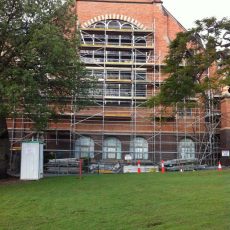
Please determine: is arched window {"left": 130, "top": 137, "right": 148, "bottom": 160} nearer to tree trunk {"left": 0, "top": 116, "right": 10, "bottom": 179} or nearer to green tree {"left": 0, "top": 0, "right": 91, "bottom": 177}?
tree trunk {"left": 0, "top": 116, "right": 10, "bottom": 179}

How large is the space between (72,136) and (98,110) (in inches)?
133

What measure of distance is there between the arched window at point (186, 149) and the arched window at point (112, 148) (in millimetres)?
5785

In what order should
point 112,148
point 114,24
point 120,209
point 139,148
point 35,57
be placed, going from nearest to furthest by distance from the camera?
point 120,209 → point 35,57 → point 139,148 → point 112,148 → point 114,24

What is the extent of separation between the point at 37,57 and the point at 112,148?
2291 cm

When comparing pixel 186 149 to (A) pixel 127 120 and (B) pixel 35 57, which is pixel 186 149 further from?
(B) pixel 35 57

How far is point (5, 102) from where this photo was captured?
71.4ft

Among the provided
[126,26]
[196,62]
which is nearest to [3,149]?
[196,62]

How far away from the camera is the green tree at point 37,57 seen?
870 inches

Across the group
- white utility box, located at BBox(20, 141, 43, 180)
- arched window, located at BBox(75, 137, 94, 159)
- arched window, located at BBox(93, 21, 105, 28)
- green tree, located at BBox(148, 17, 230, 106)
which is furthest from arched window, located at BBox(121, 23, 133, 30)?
white utility box, located at BBox(20, 141, 43, 180)

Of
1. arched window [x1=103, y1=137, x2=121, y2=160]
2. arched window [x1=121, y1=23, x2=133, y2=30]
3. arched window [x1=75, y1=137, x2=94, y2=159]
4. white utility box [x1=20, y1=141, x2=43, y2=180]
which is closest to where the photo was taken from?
white utility box [x1=20, y1=141, x2=43, y2=180]

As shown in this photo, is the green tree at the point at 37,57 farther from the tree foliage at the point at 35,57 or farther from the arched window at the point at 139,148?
the arched window at the point at 139,148

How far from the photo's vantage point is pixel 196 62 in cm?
2652

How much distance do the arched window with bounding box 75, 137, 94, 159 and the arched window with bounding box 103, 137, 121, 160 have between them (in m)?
1.31

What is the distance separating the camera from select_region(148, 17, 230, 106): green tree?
83.8 ft
